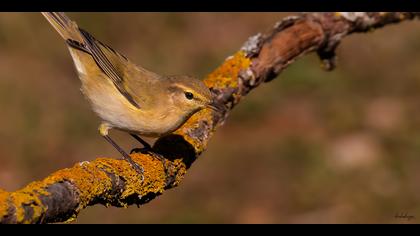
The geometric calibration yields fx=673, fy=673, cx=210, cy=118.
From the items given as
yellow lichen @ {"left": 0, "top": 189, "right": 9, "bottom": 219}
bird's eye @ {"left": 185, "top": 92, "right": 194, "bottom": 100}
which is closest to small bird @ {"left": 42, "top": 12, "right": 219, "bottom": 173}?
bird's eye @ {"left": 185, "top": 92, "right": 194, "bottom": 100}

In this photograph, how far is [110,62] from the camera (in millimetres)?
6160

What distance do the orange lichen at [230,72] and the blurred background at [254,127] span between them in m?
3.41

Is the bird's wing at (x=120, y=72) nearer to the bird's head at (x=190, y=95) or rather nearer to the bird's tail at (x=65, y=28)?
the bird's tail at (x=65, y=28)

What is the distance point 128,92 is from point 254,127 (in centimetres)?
507

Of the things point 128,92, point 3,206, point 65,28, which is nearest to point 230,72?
point 128,92

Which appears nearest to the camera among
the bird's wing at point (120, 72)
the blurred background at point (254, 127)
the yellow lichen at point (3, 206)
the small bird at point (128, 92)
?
the yellow lichen at point (3, 206)

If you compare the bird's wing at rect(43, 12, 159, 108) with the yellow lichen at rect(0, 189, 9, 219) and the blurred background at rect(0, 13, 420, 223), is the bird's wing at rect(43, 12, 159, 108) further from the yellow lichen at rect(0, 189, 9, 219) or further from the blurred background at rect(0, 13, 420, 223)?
the blurred background at rect(0, 13, 420, 223)

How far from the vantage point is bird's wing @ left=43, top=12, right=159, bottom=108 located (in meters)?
6.06

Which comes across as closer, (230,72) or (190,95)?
(190,95)

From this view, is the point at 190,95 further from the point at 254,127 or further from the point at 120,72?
the point at 254,127

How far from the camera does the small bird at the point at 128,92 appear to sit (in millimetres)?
5781

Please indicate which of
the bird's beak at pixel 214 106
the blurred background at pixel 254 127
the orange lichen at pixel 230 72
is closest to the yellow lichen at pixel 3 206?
the bird's beak at pixel 214 106

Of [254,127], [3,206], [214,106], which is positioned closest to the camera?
[3,206]

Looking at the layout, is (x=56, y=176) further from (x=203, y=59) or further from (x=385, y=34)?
(x=385, y=34)
